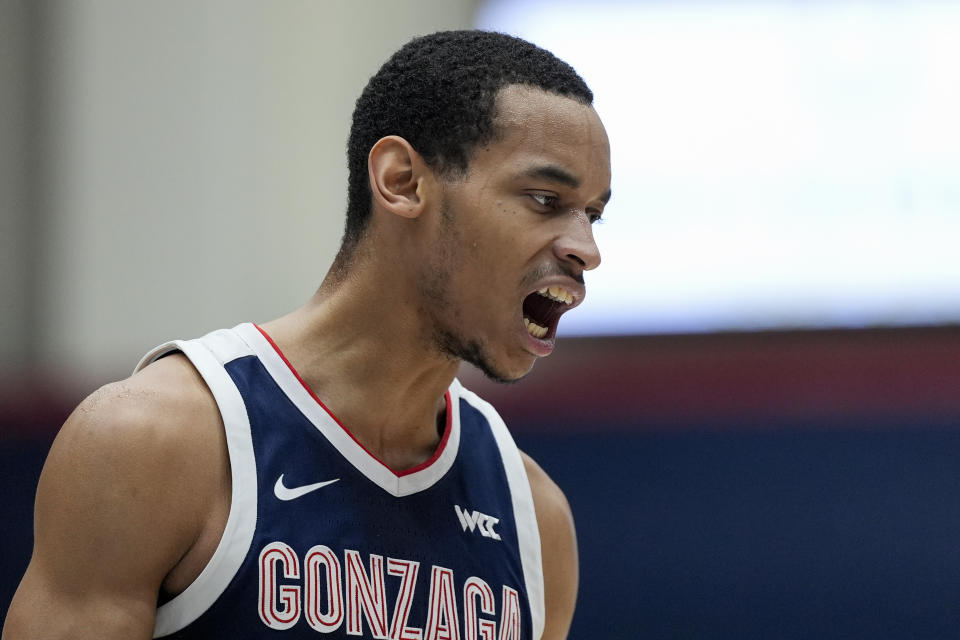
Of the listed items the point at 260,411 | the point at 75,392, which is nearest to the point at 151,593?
the point at 260,411

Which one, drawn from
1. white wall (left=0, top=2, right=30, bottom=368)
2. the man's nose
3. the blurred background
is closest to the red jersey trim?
the man's nose

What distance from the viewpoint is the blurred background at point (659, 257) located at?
319cm

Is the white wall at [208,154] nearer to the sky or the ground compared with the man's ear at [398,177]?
nearer to the sky

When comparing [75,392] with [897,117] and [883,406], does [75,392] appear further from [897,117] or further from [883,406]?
[897,117]

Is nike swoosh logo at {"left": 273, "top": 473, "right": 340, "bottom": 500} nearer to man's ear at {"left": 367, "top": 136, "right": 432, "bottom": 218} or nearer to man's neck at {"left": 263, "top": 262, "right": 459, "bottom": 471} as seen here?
man's neck at {"left": 263, "top": 262, "right": 459, "bottom": 471}

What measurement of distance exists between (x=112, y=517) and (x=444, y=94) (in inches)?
29.7

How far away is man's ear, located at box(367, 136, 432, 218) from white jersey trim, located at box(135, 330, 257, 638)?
0.30 m

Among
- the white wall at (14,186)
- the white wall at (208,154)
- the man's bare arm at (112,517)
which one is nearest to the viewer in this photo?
the man's bare arm at (112,517)

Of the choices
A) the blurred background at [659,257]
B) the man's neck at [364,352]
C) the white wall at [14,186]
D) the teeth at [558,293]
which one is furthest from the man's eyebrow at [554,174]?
the white wall at [14,186]

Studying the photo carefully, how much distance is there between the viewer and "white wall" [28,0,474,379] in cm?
465

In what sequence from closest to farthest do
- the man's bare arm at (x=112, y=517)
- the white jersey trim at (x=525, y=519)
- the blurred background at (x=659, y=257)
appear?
the man's bare arm at (x=112, y=517), the white jersey trim at (x=525, y=519), the blurred background at (x=659, y=257)

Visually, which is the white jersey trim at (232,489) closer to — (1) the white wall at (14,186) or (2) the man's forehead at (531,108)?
(2) the man's forehead at (531,108)

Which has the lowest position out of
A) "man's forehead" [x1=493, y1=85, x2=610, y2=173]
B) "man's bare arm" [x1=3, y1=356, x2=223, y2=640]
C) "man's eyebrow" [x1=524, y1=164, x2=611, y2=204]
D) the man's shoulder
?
"man's bare arm" [x1=3, y1=356, x2=223, y2=640]

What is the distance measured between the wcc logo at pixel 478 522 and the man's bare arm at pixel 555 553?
0.41 ft
